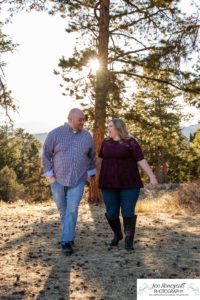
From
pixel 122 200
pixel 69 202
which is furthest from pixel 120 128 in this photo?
pixel 69 202

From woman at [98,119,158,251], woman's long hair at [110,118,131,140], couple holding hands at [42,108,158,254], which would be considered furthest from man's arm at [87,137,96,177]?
woman's long hair at [110,118,131,140]

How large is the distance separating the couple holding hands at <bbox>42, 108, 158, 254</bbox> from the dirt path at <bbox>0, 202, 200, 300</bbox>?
472mm

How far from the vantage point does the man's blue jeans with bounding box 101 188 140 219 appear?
746 cm

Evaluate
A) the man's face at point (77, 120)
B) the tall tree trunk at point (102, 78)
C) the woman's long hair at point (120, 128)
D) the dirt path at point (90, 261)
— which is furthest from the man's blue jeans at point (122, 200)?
the tall tree trunk at point (102, 78)

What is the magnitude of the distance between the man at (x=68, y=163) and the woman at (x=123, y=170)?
33 cm

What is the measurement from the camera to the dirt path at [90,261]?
575cm

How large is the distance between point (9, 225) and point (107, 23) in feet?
26.2

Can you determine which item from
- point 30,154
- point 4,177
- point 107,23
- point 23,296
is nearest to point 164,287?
point 23,296

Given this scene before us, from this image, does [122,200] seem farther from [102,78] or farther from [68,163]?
[102,78]

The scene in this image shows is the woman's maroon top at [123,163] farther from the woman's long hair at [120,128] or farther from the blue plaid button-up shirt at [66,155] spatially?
the blue plaid button-up shirt at [66,155]

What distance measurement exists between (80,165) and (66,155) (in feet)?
0.85

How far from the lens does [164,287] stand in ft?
17.0

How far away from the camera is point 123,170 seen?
743 cm

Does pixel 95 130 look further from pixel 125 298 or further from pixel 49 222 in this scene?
pixel 125 298
